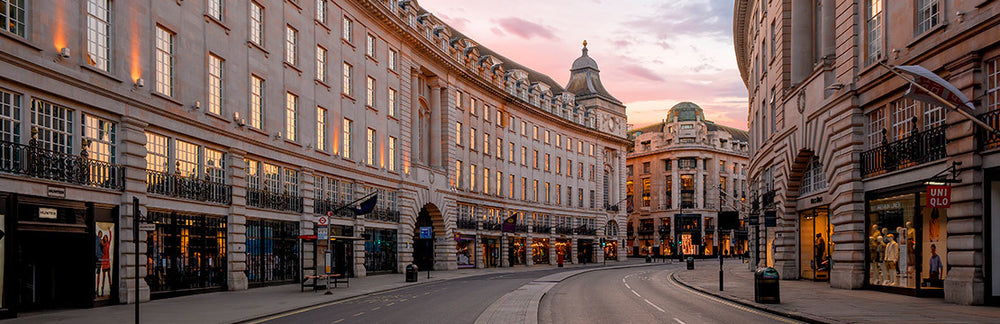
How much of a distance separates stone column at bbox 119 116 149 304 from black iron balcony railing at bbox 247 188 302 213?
8.84 meters

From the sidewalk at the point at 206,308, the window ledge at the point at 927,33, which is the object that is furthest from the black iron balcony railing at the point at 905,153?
the sidewalk at the point at 206,308

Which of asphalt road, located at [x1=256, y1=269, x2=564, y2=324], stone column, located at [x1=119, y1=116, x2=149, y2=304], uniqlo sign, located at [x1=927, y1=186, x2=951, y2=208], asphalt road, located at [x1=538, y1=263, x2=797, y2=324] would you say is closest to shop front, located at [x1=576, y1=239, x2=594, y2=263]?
asphalt road, located at [x1=538, y1=263, x2=797, y2=324]

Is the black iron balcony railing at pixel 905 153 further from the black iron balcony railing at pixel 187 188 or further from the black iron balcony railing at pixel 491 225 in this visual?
the black iron balcony railing at pixel 491 225

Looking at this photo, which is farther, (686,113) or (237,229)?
(686,113)

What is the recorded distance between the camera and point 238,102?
118ft

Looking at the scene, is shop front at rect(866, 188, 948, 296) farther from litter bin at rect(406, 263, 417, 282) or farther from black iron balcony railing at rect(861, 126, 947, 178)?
litter bin at rect(406, 263, 417, 282)

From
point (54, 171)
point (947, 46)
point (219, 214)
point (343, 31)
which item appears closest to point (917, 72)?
point (947, 46)

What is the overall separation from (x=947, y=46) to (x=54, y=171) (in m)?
26.6

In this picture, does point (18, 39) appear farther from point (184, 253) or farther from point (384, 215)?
point (384, 215)

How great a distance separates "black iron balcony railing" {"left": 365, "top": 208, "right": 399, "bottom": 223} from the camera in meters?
51.7

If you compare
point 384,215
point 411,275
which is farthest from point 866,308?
point 384,215

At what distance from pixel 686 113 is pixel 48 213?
433ft

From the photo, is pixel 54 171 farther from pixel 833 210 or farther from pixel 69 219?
pixel 833 210

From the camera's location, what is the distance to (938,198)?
22.0 meters
